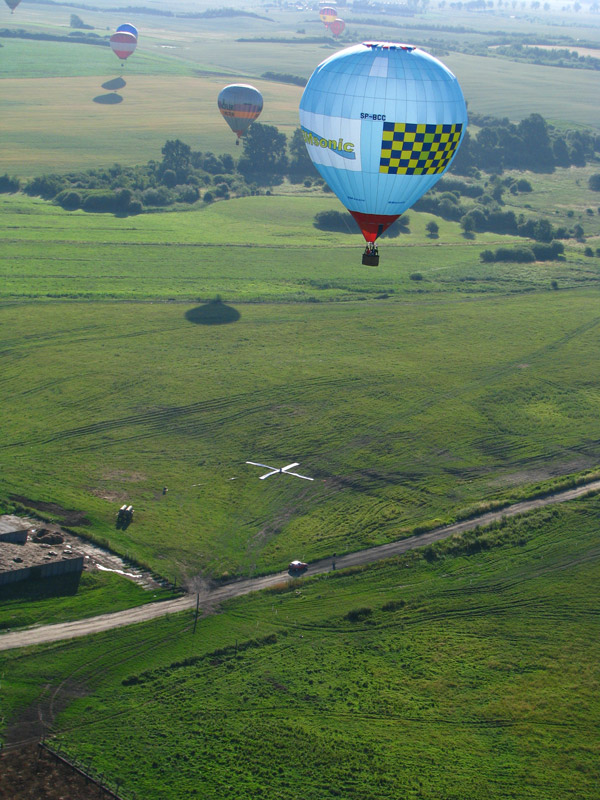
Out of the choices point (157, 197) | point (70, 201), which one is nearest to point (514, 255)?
point (157, 197)

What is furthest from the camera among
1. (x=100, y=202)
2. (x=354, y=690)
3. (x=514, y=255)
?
(x=100, y=202)

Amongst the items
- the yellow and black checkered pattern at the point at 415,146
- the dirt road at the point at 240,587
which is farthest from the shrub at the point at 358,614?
the yellow and black checkered pattern at the point at 415,146

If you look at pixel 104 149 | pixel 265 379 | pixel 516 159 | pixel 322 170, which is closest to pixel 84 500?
pixel 265 379

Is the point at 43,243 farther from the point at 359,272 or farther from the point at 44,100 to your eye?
the point at 44,100

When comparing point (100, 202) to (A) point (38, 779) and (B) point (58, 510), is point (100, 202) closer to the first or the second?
(B) point (58, 510)

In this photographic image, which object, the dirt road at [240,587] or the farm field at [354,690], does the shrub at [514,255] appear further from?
the farm field at [354,690]
